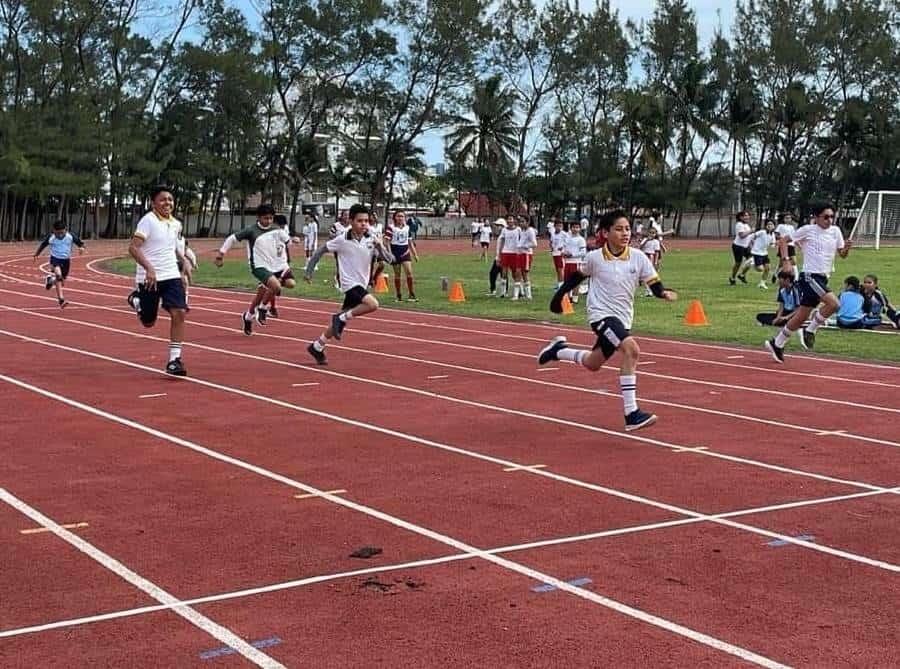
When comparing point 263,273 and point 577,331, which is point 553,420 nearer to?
point 263,273

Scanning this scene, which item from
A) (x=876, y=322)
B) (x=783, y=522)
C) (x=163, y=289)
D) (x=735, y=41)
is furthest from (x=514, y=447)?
(x=735, y=41)

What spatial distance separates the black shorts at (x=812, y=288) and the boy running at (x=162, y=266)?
684 cm

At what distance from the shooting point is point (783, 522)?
20.6ft

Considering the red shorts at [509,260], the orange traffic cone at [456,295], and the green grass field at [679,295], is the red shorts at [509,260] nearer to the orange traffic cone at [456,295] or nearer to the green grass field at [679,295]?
the green grass field at [679,295]

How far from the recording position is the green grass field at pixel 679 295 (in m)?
16.0

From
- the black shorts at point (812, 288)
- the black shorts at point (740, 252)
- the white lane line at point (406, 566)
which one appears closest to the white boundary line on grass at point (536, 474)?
the white lane line at point (406, 566)

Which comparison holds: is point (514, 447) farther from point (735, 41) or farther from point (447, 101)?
point (735, 41)

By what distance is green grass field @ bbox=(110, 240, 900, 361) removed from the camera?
1605 centimetres

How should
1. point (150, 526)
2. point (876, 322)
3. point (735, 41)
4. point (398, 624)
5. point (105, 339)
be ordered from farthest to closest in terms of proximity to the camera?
point (735, 41), point (876, 322), point (105, 339), point (150, 526), point (398, 624)

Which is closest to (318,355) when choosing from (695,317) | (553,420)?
(553,420)

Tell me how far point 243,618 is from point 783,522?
9.82 ft

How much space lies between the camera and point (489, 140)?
245 feet

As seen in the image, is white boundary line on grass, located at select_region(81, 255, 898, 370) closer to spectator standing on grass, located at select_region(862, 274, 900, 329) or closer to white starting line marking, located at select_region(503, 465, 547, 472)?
spectator standing on grass, located at select_region(862, 274, 900, 329)

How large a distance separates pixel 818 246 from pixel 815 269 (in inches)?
10.6
